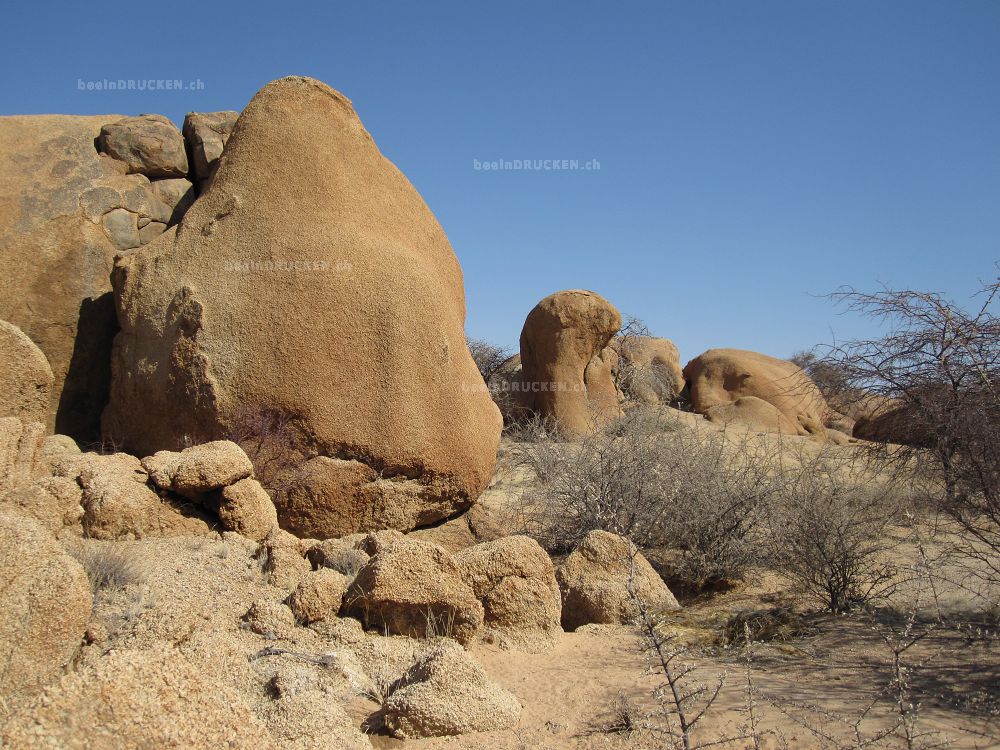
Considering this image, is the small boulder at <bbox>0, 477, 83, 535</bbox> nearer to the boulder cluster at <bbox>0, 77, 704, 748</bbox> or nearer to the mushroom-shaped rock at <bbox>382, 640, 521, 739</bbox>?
the boulder cluster at <bbox>0, 77, 704, 748</bbox>

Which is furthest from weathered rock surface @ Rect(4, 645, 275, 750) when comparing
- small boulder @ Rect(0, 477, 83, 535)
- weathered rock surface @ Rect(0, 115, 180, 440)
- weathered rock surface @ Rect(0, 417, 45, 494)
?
weathered rock surface @ Rect(0, 115, 180, 440)

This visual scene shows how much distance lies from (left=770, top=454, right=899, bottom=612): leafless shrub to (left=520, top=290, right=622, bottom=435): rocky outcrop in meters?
6.50

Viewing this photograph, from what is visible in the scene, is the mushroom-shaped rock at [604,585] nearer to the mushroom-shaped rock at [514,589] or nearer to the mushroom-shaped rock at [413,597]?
the mushroom-shaped rock at [514,589]

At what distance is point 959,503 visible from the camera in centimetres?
433

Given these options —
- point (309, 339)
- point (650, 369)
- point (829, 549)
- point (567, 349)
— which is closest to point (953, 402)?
point (829, 549)

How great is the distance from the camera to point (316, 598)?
3637mm

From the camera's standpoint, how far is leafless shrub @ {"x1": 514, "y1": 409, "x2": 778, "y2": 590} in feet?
18.8

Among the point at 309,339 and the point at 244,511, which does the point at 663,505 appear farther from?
the point at 244,511

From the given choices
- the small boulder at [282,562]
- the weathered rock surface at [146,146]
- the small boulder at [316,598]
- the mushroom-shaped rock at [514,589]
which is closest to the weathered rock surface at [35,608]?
the small boulder at [316,598]

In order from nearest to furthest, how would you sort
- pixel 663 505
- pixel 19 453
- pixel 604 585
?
pixel 19 453
pixel 604 585
pixel 663 505

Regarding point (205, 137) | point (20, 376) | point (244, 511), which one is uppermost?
point (205, 137)

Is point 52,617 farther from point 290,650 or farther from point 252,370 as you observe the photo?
point 252,370

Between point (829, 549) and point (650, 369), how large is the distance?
11607 millimetres

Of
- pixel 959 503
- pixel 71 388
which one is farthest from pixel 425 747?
pixel 71 388
